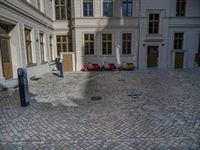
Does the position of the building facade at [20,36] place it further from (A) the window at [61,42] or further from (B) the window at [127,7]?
(B) the window at [127,7]

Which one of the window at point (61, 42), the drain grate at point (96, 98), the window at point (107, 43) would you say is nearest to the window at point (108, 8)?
the window at point (107, 43)

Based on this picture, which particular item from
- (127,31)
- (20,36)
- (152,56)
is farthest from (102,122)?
(152,56)

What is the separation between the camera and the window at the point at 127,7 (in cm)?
1497

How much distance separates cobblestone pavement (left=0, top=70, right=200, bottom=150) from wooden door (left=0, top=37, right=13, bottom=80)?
Answer: 212 cm

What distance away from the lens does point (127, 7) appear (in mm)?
15078

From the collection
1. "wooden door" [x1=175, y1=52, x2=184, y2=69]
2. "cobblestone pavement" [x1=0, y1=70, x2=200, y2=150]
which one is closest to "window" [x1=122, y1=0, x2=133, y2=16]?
"wooden door" [x1=175, y1=52, x2=184, y2=69]

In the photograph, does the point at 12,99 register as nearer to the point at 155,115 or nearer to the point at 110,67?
the point at 155,115

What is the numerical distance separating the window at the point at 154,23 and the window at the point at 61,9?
29.8ft

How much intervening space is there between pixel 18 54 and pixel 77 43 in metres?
6.96

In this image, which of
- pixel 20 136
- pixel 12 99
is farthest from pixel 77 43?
pixel 20 136

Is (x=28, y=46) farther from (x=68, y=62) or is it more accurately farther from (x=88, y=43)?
(x=88, y=43)

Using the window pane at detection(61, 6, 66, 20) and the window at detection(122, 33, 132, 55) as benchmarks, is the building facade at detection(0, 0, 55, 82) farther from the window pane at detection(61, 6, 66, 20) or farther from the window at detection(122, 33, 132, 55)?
the window at detection(122, 33, 132, 55)

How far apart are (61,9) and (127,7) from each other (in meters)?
6.99

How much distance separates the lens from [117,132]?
3.80 m
